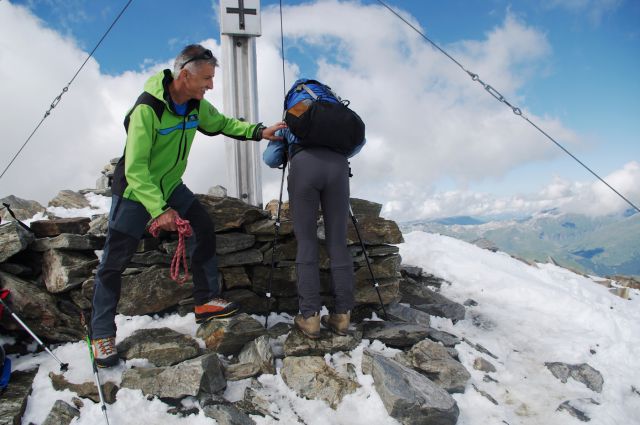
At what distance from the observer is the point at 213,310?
5.50 meters

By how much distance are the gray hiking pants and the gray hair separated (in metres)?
1.57

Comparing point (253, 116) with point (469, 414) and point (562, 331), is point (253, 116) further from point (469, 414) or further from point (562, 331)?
point (562, 331)

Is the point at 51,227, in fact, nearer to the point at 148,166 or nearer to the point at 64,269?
the point at 64,269

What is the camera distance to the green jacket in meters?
4.32

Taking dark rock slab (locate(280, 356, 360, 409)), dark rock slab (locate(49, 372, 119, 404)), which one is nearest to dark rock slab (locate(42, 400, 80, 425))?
dark rock slab (locate(49, 372, 119, 404))

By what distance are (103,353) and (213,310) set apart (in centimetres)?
139

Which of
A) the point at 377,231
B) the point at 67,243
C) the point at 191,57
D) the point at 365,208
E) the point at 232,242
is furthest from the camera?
the point at 365,208

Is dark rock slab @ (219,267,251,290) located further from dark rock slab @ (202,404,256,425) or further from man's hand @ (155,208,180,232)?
dark rock slab @ (202,404,256,425)

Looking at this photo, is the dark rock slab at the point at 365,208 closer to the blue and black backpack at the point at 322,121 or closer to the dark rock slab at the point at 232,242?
the dark rock slab at the point at 232,242

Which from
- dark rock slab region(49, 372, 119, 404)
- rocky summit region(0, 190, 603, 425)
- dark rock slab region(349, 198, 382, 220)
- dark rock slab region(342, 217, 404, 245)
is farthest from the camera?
dark rock slab region(349, 198, 382, 220)

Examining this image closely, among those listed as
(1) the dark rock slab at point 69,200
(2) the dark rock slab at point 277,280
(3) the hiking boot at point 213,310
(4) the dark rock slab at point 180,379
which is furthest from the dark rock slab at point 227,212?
(1) the dark rock slab at point 69,200

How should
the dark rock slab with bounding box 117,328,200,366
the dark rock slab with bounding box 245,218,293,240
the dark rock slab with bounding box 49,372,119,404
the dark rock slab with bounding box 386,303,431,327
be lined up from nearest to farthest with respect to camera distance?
the dark rock slab with bounding box 49,372,119,404 → the dark rock slab with bounding box 117,328,200,366 → the dark rock slab with bounding box 245,218,293,240 → the dark rock slab with bounding box 386,303,431,327

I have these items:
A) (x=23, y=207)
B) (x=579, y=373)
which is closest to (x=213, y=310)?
(x=579, y=373)

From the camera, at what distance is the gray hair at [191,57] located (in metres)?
4.56
